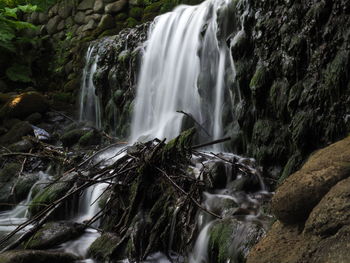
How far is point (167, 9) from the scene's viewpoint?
30.3ft

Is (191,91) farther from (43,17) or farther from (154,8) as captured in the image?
(43,17)

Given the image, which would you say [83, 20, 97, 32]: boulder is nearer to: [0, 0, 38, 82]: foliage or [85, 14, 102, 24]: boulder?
[85, 14, 102, 24]: boulder

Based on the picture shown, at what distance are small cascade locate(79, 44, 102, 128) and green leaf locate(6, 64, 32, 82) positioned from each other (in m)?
2.51

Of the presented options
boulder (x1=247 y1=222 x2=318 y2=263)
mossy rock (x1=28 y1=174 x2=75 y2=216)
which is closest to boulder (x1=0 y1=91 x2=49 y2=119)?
mossy rock (x1=28 y1=174 x2=75 y2=216)

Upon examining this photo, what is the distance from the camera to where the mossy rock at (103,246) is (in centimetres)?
326

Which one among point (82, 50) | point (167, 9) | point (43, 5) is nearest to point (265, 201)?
point (167, 9)

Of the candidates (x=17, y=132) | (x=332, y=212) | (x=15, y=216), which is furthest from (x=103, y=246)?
(x=17, y=132)

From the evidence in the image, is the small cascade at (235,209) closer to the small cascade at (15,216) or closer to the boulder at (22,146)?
the small cascade at (15,216)

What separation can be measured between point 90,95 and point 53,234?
19.6 feet

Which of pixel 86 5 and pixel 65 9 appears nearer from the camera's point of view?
pixel 86 5

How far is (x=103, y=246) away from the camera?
3354 millimetres

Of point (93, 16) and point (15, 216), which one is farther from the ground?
point (93, 16)

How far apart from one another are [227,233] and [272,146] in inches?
64.1

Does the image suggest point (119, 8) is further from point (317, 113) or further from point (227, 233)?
point (227, 233)
